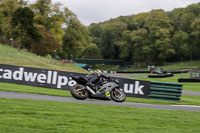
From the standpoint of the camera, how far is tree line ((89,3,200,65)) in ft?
276

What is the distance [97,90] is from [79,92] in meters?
0.77

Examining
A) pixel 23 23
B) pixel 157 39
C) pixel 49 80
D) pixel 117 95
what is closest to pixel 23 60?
pixel 23 23

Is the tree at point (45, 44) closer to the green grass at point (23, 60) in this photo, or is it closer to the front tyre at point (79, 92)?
the green grass at point (23, 60)

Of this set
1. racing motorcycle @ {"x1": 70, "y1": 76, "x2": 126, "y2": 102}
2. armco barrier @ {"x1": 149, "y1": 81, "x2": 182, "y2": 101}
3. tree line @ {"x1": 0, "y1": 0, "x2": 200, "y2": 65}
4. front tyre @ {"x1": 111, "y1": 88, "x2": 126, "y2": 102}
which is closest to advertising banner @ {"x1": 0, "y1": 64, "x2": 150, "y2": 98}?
armco barrier @ {"x1": 149, "y1": 81, "x2": 182, "y2": 101}

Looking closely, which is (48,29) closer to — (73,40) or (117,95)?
(73,40)

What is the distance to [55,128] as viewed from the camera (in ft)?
21.3

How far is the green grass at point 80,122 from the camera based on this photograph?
255 inches

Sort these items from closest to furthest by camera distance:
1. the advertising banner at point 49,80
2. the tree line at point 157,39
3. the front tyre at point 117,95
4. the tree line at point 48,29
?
the front tyre at point 117,95
the advertising banner at point 49,80
the tree line at point 48,29
the tree line at point 157,39

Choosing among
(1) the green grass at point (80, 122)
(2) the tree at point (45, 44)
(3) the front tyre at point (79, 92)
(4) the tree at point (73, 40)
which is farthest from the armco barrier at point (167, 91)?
(4) the tree at point (73, 40)

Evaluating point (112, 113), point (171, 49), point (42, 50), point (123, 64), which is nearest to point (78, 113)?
point (112, 113)

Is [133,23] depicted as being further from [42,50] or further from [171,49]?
[42,50]

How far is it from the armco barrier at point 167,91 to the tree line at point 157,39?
6648 cm

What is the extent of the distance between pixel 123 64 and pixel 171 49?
1963cm

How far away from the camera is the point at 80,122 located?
292 inches
